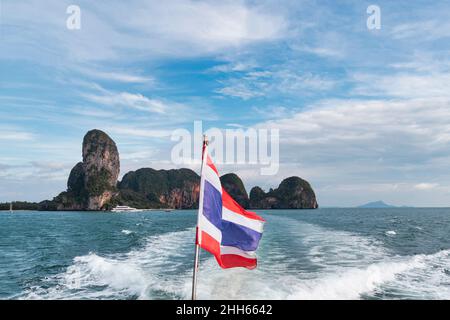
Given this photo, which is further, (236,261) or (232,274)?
(232,274)

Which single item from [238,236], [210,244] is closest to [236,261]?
[238,236]

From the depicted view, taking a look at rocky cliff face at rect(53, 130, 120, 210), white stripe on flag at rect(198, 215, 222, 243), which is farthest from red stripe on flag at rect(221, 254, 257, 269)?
rocky cliff face at rect(53, 130, 120, 210)

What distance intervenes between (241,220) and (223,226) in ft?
1.62

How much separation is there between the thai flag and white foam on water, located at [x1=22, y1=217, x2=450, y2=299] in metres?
6.55

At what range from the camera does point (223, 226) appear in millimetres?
9508

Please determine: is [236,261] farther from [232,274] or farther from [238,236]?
[232,274]

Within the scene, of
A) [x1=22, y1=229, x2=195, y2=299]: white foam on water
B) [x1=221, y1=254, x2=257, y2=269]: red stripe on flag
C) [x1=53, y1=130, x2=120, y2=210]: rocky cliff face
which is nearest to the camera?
[x1=221, y1=254, x2=257, y2=269]: red stripe on flag

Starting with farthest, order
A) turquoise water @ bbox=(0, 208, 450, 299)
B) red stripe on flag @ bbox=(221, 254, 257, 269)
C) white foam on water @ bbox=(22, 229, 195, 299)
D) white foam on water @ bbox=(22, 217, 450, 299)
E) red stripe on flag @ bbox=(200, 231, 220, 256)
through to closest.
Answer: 1. white foam on water @ bbox=(22, 229, 195, 299)
2. turquoise water @ bbox=(0, 208, 450, 299)
3. white foam on water @ bbox=(22, 217, 450, 299)
4. red stripe on flag @ bbox=(221, 254, 257, 269)
5. red stripe on flag @ bbox=(200, 231, 220, 256)

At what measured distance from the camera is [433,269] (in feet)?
76.2

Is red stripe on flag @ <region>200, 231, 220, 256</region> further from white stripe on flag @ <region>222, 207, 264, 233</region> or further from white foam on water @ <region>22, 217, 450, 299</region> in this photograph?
white foam on water @ <region>22, 217, 450, 299</region>

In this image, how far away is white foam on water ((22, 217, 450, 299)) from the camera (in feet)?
53.6

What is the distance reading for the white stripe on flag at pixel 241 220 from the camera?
31.1ft
